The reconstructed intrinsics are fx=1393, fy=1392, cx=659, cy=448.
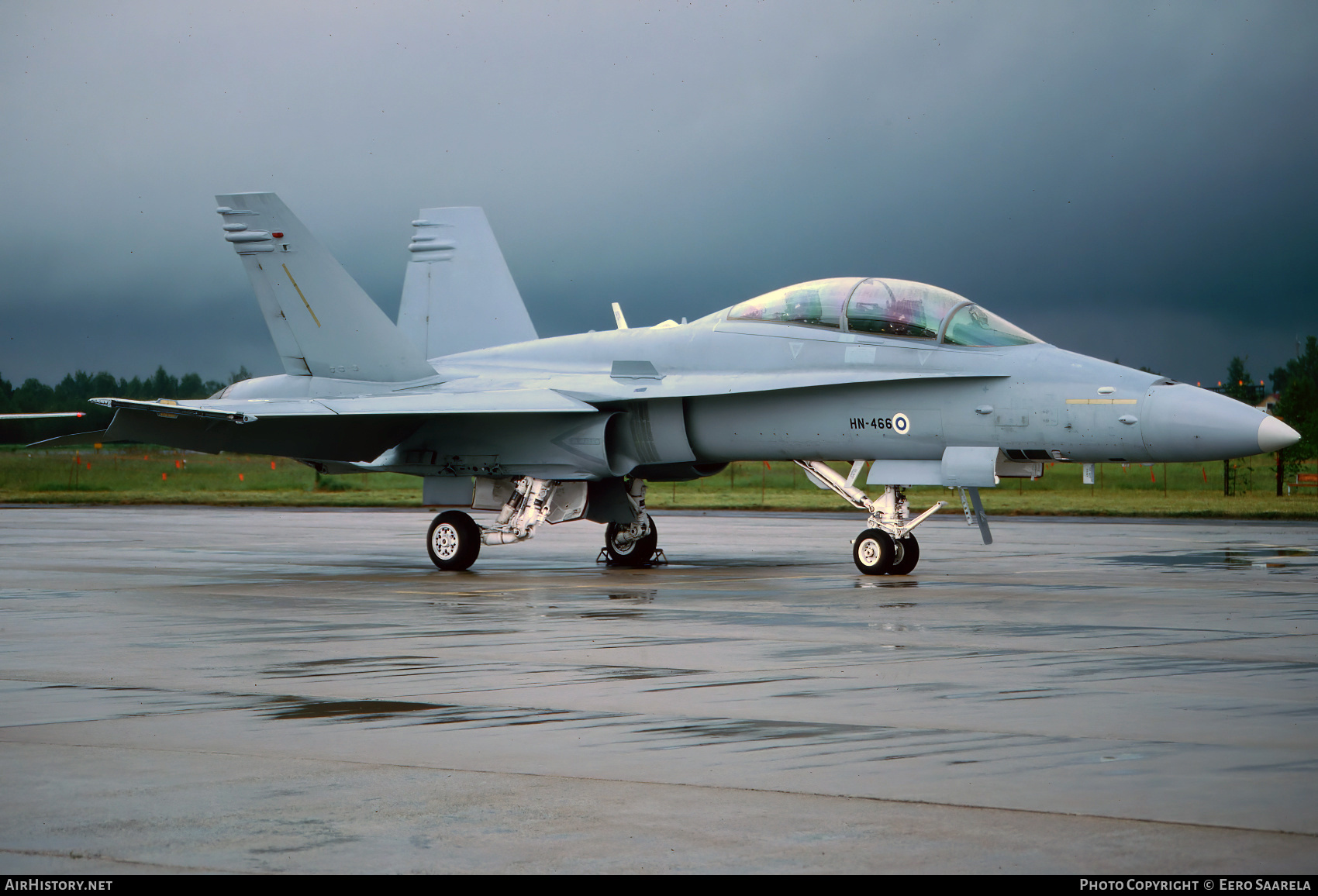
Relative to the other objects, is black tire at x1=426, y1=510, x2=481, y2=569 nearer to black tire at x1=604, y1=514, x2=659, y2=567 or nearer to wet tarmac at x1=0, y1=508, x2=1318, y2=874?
black tire at x1=604, y1=514, x2=659, y2=567

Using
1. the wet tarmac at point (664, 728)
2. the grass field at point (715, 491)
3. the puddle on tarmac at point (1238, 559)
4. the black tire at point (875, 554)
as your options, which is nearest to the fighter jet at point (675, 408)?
the black tire at point (875, 554)

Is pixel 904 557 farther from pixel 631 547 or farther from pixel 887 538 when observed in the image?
pixel 631 547

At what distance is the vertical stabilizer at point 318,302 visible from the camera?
17.9 m

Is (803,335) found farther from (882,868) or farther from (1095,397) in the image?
(882,868)

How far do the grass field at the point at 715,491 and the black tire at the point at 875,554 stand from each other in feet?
50.6

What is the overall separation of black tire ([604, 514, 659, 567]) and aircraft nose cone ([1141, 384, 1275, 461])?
6525 mm

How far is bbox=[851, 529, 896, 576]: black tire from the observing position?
49.1 ft

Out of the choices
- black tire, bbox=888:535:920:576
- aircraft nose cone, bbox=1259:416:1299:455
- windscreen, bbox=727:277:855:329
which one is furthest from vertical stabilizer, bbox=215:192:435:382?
aircraft nose cone, bbox=1259:416:1299:455

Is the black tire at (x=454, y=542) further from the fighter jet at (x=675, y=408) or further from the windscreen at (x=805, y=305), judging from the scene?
the windscreen at (x=805, y=305)

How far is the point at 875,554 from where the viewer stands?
14961mm

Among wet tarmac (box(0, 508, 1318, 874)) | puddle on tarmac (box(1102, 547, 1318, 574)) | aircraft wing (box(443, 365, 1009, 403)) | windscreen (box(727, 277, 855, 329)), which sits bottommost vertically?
wet tarmac (box(0, 508, 1318, 874))

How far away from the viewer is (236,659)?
8742 mm

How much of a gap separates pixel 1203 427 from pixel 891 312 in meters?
3.43

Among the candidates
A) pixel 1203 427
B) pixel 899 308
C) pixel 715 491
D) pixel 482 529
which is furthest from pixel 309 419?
pixel 715 491
